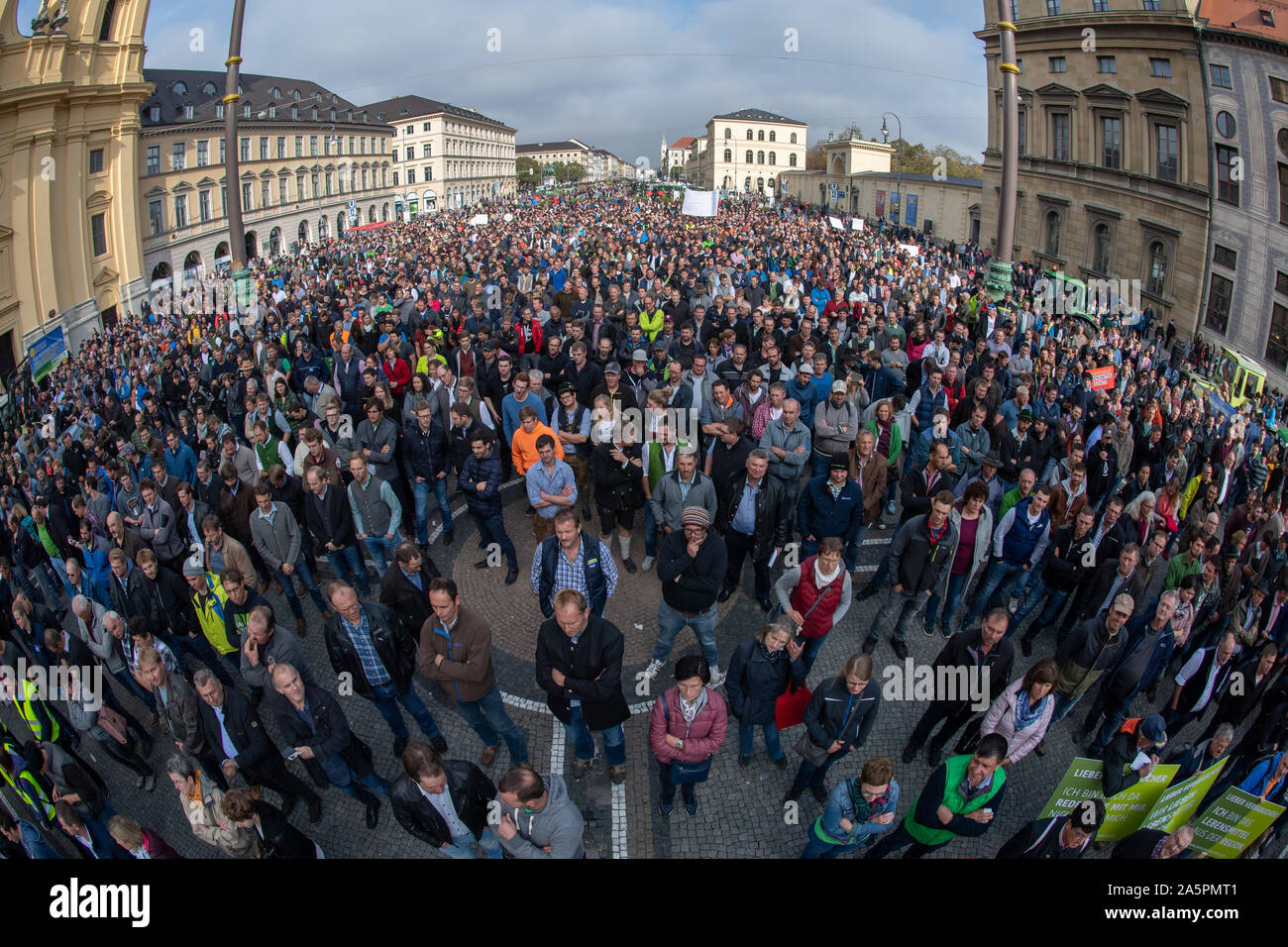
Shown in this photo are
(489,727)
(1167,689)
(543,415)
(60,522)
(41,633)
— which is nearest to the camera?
(489,727)

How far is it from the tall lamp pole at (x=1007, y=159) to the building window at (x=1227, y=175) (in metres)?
20.4

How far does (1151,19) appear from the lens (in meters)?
22.1

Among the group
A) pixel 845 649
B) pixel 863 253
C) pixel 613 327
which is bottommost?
pixel 845 649

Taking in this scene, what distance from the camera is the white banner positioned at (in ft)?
88.7

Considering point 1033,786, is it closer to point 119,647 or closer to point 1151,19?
point 119,647

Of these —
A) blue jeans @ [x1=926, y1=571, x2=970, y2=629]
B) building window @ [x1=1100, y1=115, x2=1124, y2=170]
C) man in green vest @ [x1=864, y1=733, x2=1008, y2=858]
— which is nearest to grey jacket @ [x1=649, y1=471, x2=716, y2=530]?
blue jeans @ [x1=926, y1=571, x2=970, y2=629]

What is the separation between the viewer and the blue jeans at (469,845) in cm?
361

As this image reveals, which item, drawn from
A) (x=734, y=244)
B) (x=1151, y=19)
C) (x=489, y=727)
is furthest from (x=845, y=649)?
(x=1151, y=19)

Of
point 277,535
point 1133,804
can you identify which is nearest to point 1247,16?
point 1133,804

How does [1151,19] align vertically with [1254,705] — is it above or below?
above

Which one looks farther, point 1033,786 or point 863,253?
point 863,253

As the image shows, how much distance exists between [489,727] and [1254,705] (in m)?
6.16

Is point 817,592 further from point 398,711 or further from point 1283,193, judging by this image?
point 1283,193
